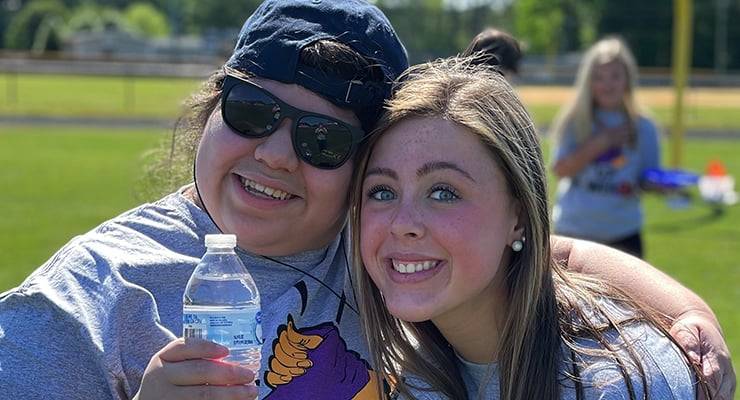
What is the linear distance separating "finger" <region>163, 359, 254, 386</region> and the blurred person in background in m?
5.83

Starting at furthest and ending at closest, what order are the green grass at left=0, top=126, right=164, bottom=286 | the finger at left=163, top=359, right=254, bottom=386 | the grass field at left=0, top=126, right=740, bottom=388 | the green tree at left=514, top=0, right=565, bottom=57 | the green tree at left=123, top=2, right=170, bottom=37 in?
1. the green tree at left=123, top=2, right=170, bottom=37
2. the green tree at left=514, top=0, right=565, bottom=57
3. the green grass at left=0, top=126, right=164, bottom=286
4. the grass field at left=0, top=126, right=740, bottom=388
5. the finger at left=163, top=359, right=254, bottom=386

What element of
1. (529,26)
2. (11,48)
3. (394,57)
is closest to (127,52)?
(11,48)

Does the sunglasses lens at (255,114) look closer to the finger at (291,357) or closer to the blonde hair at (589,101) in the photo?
the finger at (291,357)

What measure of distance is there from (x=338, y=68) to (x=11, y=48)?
7514 cm

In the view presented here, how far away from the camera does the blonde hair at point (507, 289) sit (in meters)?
2.39

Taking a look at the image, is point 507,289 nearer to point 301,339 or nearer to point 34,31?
point 301,339

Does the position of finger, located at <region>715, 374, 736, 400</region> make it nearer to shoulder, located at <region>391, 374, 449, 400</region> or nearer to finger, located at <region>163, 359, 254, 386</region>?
shoulder, located at <region>391, 374, 449, 400</region>

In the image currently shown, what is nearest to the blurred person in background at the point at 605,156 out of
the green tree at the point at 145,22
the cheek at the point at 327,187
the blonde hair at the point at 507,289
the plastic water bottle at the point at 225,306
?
the blonde hair at the point at 507,289

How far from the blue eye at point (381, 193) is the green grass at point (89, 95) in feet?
90.7

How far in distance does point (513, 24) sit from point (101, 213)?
222ft

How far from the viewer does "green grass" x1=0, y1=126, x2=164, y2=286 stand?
1137 cm

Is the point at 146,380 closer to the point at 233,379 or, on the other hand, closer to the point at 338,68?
the point at 233,379

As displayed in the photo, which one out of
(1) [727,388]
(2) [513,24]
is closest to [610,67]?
(1) [727,388]

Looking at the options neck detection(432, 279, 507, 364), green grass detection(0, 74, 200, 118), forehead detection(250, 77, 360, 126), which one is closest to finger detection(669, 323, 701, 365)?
neck detection(432, 279, 507, 364)
